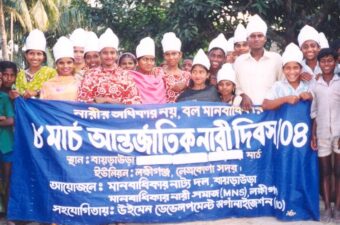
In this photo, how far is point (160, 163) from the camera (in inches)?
210

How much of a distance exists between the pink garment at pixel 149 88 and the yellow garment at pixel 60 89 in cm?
76

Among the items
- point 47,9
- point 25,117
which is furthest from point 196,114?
point 47,9

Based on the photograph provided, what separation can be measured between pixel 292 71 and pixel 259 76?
0.55m

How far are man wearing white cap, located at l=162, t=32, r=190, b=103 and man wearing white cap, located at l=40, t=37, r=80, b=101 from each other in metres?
1.15

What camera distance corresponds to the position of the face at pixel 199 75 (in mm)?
5672

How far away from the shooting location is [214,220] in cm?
542

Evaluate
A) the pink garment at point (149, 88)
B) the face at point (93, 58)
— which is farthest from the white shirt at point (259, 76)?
the face at point (93, 58)

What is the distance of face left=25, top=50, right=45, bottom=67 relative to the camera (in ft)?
18.2

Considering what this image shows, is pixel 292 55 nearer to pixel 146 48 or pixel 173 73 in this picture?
pixel 173 73

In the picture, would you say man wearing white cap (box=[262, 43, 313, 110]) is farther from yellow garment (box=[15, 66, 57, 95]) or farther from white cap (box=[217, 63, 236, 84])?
yellow garment (box=[15, 66, 57, 95])

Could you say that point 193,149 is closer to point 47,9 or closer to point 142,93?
point 142,93

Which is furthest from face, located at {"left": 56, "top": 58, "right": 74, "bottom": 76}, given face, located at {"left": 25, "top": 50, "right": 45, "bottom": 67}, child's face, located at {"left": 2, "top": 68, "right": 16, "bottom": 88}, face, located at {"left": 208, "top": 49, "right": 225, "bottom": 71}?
face, located at {"left": 208, "top": 49, "right": 225, "bottom": 71}

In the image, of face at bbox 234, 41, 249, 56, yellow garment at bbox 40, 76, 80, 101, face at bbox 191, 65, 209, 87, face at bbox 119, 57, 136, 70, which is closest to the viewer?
yellow garment at bbox 40, 76, 80, 101

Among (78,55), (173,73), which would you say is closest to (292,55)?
(173,73)
